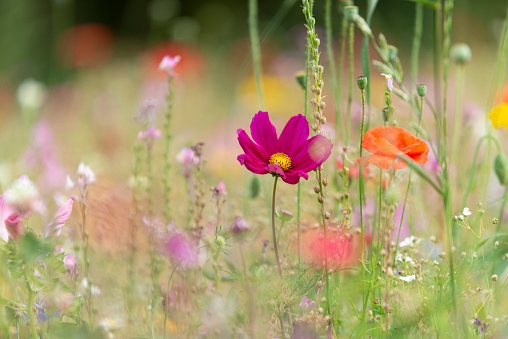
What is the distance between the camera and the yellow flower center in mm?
654

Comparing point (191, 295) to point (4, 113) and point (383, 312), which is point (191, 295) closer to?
point (383, 312)

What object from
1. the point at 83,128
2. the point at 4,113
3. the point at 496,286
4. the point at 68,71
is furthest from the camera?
the point at 68,71

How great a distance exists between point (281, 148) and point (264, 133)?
26 mm

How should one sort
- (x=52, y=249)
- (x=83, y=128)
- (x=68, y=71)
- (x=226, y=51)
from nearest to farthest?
(x=52, y=249) → (x=83, y=128) → (x=226, y=51) → (x=68, y=71)

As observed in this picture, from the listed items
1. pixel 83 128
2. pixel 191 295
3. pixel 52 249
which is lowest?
pixel 191 295

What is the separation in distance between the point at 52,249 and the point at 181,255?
0.14 metres

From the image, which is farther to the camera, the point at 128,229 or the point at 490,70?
the point at 490,70

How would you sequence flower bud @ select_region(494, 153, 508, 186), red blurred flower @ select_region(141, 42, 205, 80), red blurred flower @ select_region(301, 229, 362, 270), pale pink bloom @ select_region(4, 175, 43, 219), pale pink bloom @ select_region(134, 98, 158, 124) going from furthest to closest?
1. red blurred flower @ select_region(141, 42, 205, 80)
2. pale pink bloom @ select_region(134, 98, 158, 124)
3. flower bud @ select_region(494, 153, 508, 186)
4. red blurred flower @ select_region(301, 229, 362, 270)
5. pale pink bloom @ select_region(4, 175, 43, 219)

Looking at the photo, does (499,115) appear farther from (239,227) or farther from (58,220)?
(58,220)

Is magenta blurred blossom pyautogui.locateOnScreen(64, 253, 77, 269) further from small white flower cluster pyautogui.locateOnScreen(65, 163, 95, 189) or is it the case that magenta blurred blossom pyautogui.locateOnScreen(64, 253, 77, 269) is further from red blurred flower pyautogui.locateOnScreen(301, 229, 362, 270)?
red blurred flower pyautogui.locateOnScreen(301, 229, 362, 270)

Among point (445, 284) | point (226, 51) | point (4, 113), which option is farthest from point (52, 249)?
point (226, 51)

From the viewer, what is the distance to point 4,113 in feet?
10.7

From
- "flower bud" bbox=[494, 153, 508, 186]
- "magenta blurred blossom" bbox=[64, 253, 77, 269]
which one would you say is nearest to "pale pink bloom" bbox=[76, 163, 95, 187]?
"magenta blurred blossom" bbox=[64, 253, 77, 269]

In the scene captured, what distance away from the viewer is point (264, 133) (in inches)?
26.4
